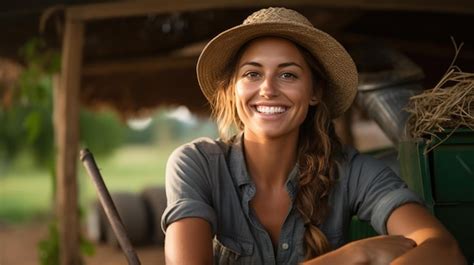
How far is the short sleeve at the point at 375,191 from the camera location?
2.48 m

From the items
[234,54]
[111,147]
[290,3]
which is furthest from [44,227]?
[234,54]

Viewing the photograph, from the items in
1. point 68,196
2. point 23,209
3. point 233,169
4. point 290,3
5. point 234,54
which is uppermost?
point 290,3

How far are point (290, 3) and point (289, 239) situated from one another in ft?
6.77

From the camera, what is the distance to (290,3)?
4359 mm

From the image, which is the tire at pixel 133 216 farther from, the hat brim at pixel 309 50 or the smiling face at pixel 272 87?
the smiling face at pixel 272 87

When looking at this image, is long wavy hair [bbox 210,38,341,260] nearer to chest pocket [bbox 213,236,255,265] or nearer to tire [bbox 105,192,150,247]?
chest pocket [bbox 213,236,255,265]

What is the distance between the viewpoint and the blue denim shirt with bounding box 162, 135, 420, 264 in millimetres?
2555

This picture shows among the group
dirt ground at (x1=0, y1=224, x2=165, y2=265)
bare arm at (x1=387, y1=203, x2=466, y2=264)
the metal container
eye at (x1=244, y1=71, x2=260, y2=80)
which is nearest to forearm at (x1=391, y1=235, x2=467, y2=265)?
bare arm at (x1=387, y1=203, x2=466, y2=264)

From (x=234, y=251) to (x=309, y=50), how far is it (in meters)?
0.72

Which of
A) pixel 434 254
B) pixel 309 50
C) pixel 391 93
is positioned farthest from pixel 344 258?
pixel 391 93

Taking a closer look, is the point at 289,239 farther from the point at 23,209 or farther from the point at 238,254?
the point at 23,209

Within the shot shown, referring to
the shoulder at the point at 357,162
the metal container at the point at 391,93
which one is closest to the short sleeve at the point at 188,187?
the shoulder at the point at 357,162

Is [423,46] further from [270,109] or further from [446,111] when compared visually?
[270,109]

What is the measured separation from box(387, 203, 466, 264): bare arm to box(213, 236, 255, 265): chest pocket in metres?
0.46
